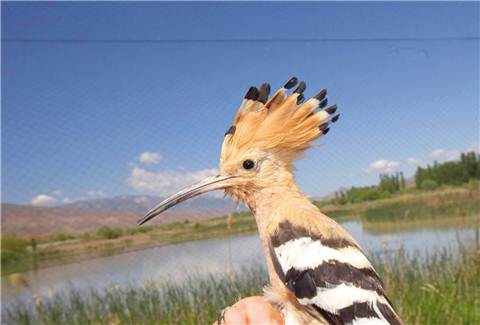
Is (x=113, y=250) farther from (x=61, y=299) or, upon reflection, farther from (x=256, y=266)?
(x=256, y=266)

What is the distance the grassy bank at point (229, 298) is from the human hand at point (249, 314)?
1.10m

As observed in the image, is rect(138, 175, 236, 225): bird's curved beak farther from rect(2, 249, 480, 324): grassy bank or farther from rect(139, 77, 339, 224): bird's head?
rect(2, 249, 480, 324): grassy bank

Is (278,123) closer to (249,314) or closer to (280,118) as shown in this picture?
(280,118)

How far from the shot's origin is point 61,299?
2834mm

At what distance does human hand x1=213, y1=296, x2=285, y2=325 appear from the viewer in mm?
A: 655

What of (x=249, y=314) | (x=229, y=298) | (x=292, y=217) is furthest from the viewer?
(x=229, y=298)

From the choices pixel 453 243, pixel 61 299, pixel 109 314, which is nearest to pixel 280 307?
pixel 109 314

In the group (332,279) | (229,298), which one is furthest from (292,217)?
(229,298)

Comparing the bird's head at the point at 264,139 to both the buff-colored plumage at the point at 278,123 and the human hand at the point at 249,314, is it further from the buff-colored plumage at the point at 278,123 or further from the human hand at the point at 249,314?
the human hand at the point at 249,314

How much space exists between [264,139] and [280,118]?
5 centimetres

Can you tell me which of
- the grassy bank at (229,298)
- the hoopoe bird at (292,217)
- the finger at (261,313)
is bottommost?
the grassy bank at (229,298)

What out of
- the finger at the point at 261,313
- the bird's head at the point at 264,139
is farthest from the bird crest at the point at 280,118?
the finger at the point at 261,313

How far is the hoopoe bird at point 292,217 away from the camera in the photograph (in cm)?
72

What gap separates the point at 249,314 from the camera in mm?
662
